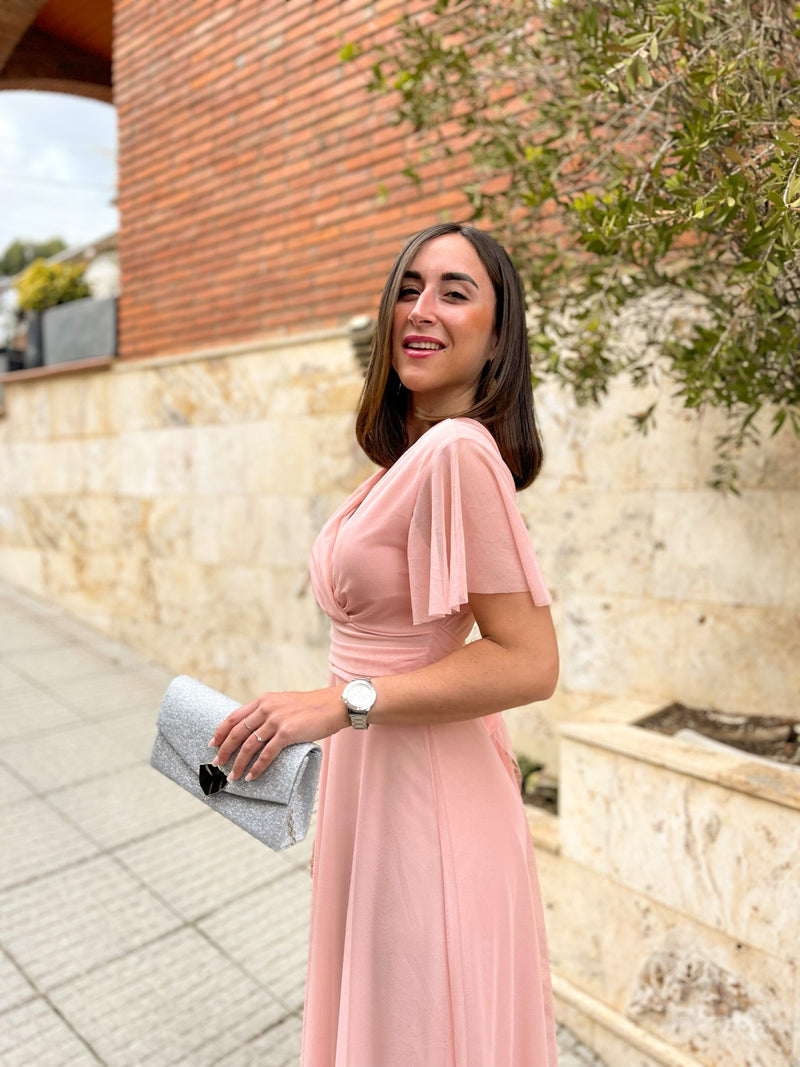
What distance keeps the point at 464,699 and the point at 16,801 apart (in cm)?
365

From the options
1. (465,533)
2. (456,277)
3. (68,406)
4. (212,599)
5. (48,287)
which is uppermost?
(48,287)

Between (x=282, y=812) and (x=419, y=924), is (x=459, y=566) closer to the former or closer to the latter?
(x=282, y=812)

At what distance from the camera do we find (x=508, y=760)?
5.23 feet

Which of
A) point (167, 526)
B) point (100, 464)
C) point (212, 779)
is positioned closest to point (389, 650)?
point (212, 779)

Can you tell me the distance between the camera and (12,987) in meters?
2.76

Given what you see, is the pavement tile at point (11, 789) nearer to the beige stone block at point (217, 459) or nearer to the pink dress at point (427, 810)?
the beige stone block at point (217, 459)

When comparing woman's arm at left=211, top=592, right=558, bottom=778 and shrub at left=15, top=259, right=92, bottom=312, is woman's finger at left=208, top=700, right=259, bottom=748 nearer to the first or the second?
woman's arm at left=211, top=592, right=558, bottom=778

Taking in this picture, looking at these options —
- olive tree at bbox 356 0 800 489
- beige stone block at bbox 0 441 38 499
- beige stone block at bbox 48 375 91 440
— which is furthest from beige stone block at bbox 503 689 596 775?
beige stone block at bbox 0 441 38 499

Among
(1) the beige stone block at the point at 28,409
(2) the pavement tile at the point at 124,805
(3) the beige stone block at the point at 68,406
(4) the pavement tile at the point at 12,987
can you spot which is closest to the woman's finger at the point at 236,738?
(4) the pavement tile at the point at 12,987

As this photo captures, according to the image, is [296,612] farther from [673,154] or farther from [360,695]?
[360,695]

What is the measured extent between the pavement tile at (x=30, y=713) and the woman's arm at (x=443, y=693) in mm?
4304

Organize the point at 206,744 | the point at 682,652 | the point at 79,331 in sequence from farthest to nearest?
the point at 79,331
the point at 682,652
the point at 206,744

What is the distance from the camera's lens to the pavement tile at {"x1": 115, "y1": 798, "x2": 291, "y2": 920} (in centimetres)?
335

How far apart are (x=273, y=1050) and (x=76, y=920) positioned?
3.45 ft
